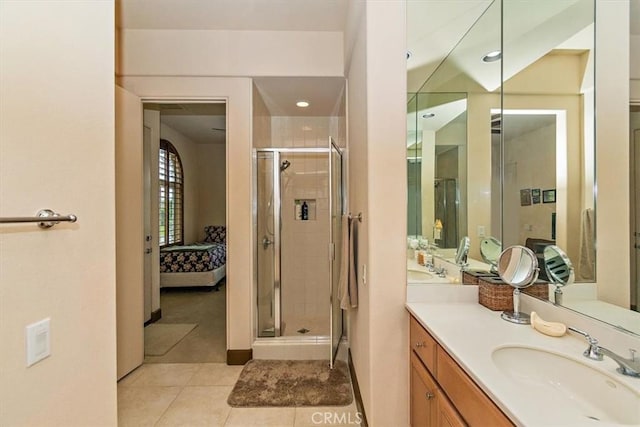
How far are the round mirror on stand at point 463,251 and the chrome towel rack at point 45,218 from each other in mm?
1978

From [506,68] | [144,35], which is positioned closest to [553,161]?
[506,68]

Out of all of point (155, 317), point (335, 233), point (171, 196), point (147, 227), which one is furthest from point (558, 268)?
point (171, 196)

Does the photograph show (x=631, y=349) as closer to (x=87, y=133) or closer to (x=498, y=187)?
(x=498, y=187)

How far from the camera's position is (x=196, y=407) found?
2053 mm

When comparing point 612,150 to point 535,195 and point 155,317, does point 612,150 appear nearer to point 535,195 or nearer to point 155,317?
point 535,195

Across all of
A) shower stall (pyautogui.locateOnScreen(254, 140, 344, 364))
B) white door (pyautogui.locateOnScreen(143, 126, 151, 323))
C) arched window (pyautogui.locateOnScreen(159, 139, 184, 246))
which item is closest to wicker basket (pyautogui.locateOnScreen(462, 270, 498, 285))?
shower stall (pyautogui.locateOnScreen(254, 140, 344, 364))

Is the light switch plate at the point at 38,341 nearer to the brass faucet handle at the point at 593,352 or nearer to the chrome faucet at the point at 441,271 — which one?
the brass faucet handle at the point at 593,352

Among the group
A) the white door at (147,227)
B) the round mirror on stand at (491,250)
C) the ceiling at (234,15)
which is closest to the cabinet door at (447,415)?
the round mirror on stand at (491,250)

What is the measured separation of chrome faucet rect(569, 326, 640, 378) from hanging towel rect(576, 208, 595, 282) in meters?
0.29

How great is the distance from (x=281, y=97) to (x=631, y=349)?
10.3 feet

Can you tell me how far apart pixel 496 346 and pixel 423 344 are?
14.4 inches

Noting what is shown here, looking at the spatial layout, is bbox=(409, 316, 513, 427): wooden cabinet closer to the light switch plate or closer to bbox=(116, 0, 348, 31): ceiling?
the light switch plate

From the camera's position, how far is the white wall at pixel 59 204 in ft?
2.48

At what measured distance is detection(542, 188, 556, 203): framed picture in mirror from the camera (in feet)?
4.46
